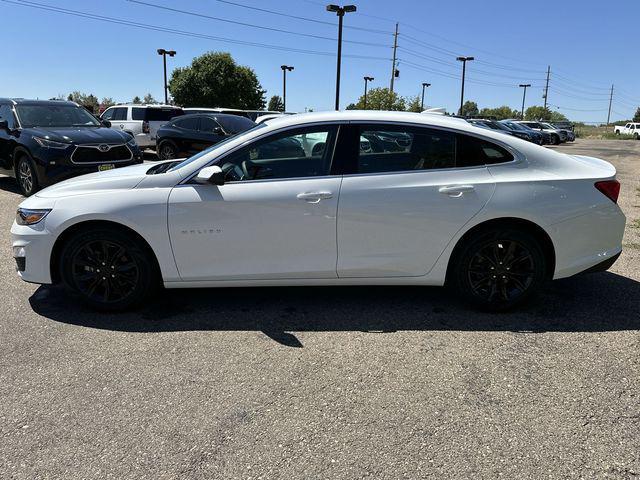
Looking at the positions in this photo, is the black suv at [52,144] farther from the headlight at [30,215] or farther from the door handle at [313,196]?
the door handle at [313,196]

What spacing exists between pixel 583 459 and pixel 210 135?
1288 cm

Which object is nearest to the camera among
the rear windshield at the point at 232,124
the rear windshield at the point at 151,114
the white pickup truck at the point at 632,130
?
the rear windshield at the point at 232,124

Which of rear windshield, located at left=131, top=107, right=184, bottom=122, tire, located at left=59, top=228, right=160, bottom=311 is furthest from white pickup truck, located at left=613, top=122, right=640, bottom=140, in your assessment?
tire, located at left=59, top=228, right=160, bottom=311

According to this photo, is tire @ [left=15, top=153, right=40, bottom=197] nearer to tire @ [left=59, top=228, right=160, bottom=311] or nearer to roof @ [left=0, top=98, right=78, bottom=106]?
roof @ [left=0, top=98, right=78, bottom=106]

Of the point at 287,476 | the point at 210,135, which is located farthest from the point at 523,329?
the point at 210,135

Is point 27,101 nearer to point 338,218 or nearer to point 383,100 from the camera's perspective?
point 338,218

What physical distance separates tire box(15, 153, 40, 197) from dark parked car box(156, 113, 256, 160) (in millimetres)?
5375

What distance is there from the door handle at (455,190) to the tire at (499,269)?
377 millimetres

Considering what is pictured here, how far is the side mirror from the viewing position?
12.4 ft

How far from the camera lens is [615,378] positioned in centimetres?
321

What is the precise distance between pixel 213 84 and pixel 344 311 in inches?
2127

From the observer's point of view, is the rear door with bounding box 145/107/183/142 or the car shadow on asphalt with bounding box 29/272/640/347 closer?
the car shadow on asphalt with bounding box 29/272/640/347

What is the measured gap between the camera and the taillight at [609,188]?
398 centimetres

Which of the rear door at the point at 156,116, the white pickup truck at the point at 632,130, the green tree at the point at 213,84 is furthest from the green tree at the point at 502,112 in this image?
the rear door at the point at 156,116
